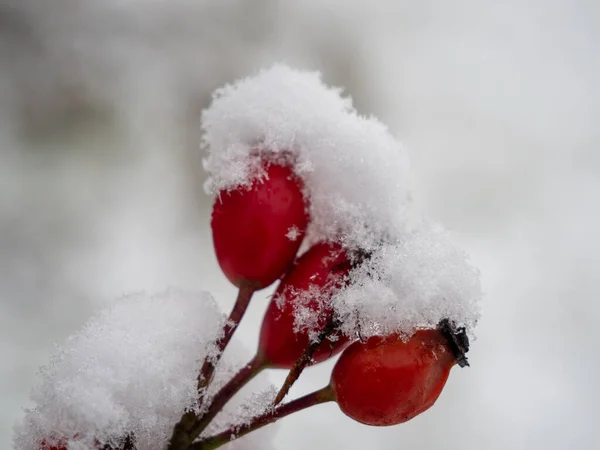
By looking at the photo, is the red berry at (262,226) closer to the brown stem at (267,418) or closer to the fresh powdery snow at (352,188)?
the fresh powdery snow at (352,188)

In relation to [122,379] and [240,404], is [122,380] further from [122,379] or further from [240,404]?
[240,404]

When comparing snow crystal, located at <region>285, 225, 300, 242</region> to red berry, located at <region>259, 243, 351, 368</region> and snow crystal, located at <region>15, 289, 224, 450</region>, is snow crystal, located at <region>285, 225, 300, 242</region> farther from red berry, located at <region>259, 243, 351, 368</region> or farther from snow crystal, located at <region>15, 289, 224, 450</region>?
snow crystal, located at <region>15, 289, 224, 450</region>

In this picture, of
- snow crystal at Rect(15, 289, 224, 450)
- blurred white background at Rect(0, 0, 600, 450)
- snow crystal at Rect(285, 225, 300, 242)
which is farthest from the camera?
blurred white background at Rect(0, 0, 600, 450)

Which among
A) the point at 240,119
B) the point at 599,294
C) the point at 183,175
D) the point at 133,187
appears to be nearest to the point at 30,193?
the point at 133,187

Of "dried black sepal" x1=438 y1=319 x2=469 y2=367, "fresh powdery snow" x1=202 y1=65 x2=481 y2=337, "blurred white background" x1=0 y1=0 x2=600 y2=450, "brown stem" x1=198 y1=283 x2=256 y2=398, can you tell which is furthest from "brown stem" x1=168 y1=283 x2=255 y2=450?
"blurred white background" x1=0 y1=0 x2=600 y2=450

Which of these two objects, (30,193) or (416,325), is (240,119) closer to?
(416,325)

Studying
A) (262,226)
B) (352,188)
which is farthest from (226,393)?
(352,188)
